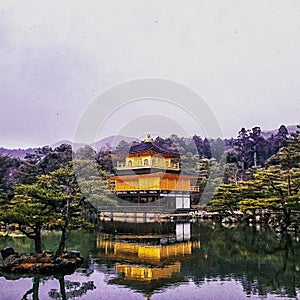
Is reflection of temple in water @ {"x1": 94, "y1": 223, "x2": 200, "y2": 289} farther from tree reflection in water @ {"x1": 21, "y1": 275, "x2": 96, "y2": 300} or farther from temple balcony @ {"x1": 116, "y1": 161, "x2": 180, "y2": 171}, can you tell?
temple balcony @ {"x1": 116, "y1": 161, "x2": 180, "y2": 171}

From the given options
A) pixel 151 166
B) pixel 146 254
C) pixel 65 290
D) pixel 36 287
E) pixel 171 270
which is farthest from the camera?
pixel 151 166

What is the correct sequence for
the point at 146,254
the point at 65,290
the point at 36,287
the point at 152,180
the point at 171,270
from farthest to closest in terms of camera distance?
the point at 152,180 < the point at 146,254 < the point at 171,270 < the point at 36,287 < the point at 65,290

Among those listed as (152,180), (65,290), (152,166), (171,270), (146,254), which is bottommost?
(65,290)

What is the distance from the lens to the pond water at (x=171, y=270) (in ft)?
28.3

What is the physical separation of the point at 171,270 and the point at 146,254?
2.51 metres

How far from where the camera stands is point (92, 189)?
2481 centimetres

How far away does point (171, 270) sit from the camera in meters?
10.8

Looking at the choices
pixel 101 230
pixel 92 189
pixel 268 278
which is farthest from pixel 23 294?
pixel 92 189

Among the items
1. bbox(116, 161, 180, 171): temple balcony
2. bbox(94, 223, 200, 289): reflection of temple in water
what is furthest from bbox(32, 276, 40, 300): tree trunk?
bbox(116, 161, 180, 171): temple balcony

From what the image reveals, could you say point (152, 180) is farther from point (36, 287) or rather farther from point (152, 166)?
point (36, 287)

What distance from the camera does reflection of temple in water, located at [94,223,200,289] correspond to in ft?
32.9

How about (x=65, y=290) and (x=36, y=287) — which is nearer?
(x=65, y=290)

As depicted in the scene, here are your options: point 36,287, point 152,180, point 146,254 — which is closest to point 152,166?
point 152,180

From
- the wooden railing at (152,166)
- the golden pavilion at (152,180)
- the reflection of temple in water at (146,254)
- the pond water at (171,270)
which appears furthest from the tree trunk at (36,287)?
the wooden railing at (152,166)
